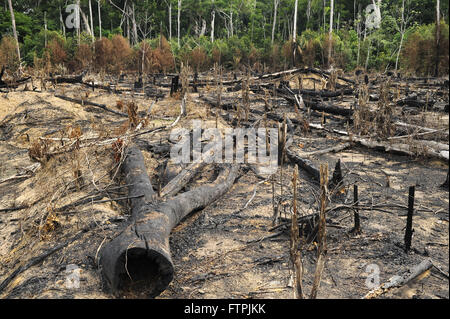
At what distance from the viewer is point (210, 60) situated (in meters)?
21.8

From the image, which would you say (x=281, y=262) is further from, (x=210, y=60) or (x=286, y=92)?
(x=210, y=60)

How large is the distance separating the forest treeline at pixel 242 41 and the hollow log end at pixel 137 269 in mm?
1925

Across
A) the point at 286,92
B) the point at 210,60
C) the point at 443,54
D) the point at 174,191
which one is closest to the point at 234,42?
the point at 210,60

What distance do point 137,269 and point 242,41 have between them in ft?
86.0

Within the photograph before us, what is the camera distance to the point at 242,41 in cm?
2709

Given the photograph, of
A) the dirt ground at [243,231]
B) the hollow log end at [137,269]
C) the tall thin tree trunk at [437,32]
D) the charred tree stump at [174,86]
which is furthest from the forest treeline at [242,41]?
the hollow log end at [137,269]

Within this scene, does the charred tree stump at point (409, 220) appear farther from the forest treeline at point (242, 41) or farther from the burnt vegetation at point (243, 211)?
the forest treeline at point (242, 41)

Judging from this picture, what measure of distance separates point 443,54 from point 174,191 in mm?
3209

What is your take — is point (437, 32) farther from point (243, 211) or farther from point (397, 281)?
point (243, 211)

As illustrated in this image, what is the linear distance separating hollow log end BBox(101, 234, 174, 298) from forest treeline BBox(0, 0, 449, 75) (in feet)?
6.31

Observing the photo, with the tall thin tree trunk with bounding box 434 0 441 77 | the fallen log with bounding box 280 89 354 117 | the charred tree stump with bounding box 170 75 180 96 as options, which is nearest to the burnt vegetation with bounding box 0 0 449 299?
the tall thin tree trunk with bounding box 434 0 441 77

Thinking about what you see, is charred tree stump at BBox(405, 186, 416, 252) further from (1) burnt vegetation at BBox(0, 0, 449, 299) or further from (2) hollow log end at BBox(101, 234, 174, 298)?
(2) hollow log end at BBox(101, 234, 174, 298)

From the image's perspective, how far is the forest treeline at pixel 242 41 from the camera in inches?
83.6

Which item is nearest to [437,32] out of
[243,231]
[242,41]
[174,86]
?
[243,231]
